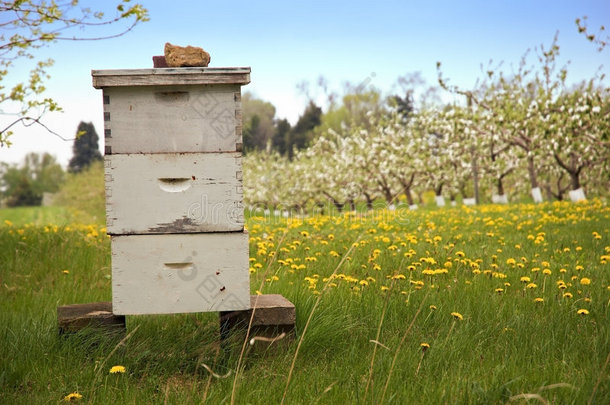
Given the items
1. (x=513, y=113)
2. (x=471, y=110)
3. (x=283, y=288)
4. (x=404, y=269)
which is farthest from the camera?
(x=471, y=110)

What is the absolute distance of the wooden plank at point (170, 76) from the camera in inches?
154

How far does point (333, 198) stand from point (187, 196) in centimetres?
2390

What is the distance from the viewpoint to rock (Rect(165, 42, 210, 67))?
4.24 metres

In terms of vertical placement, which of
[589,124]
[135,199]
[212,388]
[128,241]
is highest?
[589,124]

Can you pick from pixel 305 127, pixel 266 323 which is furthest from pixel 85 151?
pixel 266 323

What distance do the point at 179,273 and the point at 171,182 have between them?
2.16 ft

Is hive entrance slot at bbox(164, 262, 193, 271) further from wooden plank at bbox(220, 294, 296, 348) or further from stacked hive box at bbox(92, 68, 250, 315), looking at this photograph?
wooden plank at bbox(220, 294, 296, 348)

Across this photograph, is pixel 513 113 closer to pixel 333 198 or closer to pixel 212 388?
pixel 333 198

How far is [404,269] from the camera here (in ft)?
20.5

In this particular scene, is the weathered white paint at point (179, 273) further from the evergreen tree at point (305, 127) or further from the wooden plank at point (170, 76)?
the evergreen tree at point (305, 127)

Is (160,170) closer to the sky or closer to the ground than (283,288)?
closer to the sky

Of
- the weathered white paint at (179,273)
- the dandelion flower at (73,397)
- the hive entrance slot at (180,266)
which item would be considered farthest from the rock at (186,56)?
the dandelion flower at (73,397)

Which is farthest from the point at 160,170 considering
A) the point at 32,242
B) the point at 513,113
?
the point at 513,113

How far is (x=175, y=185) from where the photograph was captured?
13.2ft
